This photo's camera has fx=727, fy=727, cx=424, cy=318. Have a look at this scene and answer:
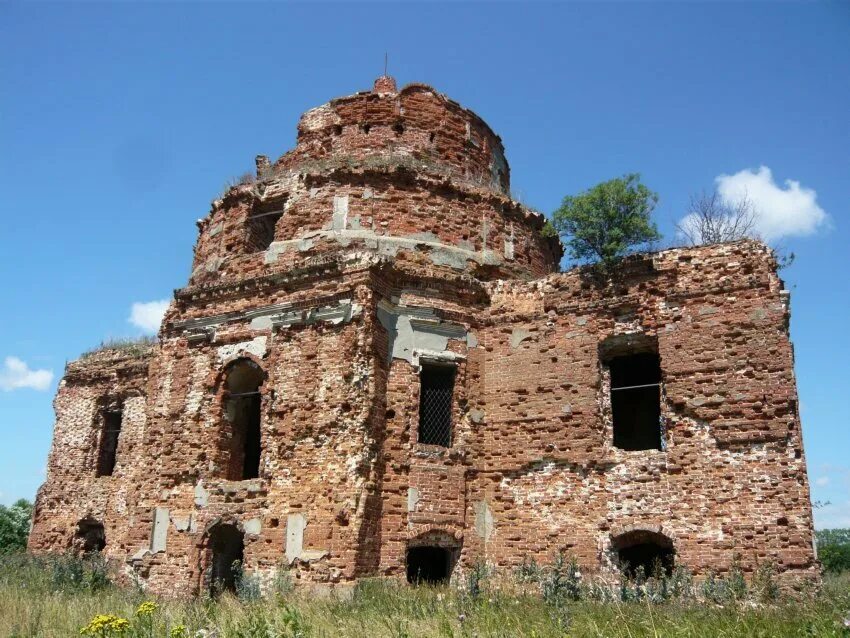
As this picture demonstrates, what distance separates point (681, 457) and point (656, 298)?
264 cm

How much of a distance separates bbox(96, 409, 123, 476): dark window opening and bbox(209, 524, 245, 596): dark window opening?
21.7ft

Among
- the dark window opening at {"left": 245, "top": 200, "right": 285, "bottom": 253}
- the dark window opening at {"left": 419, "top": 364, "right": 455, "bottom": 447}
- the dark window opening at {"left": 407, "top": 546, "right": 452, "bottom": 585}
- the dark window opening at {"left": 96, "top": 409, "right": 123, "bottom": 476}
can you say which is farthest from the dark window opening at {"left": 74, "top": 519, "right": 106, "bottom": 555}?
the dark window opening at {"left": 419, "top": 364, "right": 455, "bottom": 447}

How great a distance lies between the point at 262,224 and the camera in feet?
49.0

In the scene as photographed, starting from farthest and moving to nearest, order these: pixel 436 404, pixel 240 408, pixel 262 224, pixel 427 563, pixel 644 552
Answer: pixel 262 224
pixel 240 408
pixel 436 404
pixel 427 563
pixel 644 552

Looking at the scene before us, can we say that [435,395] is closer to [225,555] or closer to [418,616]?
[225,555]

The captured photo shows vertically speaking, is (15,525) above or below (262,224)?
below

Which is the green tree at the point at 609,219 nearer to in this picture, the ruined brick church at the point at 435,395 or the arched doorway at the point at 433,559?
the ruined brick church at the point at 435,395

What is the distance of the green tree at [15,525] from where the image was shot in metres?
25.8

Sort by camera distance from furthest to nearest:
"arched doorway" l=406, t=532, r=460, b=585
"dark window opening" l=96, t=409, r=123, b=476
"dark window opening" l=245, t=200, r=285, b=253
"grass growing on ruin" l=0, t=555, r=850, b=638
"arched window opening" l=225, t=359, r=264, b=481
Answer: "dark window opening" l=96, t=409, r=123, b=476
"dark window opening" l=245, t=200, r=285, b=253
"arched window opening" l=225, t=359, r=264, b=481
"arched doorway" l=406, t=532, r=460, b=585
"grass growing on ruin" l=0, t=555, r=850, b=638

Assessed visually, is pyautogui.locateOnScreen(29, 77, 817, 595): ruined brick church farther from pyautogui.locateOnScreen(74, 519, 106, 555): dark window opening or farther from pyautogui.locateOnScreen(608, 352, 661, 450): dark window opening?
pyautogui.locateOnScreen(74, 519, 106, 555): dark window opening

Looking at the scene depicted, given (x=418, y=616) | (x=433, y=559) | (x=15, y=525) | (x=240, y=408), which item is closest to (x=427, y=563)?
(x=433, y=559)

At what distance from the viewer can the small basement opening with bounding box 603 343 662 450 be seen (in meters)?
14.1

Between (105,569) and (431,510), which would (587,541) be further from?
(105,569)

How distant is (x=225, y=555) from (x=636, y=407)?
26.9ft
